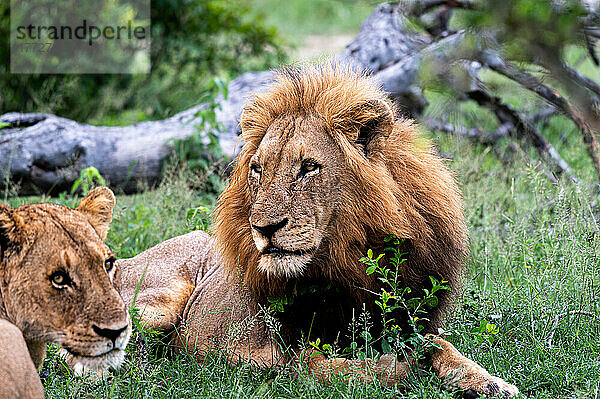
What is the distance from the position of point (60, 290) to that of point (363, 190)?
139 centimetres

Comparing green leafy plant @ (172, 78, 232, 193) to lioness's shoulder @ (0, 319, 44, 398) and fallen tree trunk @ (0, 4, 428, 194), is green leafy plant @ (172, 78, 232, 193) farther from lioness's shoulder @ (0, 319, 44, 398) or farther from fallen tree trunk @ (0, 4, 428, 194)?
lioness's shoulder @ (0, 319, 44, 398)

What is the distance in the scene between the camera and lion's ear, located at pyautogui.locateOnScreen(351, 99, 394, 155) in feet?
11.3

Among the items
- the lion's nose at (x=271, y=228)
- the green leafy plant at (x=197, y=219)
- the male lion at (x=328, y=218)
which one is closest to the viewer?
the lion's nose at (x=271, y=228)

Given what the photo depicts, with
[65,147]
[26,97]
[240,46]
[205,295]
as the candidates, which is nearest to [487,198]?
[205,295]

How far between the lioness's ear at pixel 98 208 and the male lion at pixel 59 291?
285 mm

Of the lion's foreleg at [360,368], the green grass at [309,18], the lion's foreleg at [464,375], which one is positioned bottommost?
the green grass at [309,18]

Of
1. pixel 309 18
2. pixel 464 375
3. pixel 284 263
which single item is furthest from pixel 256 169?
pixel 309 18

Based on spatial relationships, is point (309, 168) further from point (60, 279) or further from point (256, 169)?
point (60, 279)

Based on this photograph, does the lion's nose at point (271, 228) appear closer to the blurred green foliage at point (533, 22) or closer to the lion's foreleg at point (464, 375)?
the lion's foreleg at point (464, 375)

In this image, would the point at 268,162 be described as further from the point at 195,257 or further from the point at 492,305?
the point at 492,305

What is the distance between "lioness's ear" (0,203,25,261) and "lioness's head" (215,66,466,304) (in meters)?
0.96

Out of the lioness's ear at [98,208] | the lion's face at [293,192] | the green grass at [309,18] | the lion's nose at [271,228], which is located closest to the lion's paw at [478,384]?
the lion's face at [293,192]

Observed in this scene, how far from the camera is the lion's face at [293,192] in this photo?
3156 mm

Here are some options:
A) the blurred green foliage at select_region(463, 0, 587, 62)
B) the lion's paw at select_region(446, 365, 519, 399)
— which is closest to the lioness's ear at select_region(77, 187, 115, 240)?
the lion's paw at select_region(446, 365, 519, 399)
